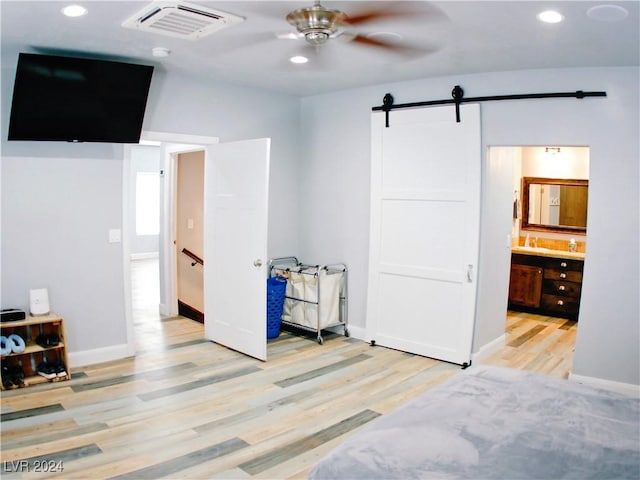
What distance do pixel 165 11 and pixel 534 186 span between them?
5.62 m

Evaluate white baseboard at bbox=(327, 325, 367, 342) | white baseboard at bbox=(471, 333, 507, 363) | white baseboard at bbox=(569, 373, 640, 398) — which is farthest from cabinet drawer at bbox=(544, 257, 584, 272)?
white baseboard at bbox=(327, 325, 367, 342)

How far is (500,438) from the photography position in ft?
6.92

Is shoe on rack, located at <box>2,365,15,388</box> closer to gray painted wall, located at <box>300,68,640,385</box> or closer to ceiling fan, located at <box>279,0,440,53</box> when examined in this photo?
ceiling fan, located at <box>279,0,440,53</box>

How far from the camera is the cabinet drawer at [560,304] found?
6454 millimetres

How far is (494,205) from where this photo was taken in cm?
493

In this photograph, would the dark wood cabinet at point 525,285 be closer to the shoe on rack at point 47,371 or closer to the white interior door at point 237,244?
the white interior door at point 237,244

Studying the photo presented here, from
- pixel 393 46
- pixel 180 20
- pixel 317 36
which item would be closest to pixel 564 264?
pixel 393 46

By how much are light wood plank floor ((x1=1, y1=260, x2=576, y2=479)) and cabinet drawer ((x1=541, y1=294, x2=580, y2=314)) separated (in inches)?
38.8

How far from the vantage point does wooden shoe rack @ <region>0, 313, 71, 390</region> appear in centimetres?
407

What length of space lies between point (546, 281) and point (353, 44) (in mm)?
4369

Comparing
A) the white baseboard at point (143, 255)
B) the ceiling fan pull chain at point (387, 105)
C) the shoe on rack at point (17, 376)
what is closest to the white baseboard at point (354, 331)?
the ceiling fan pull chain at point (387, 105)

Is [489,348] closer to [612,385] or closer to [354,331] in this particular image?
[612,385]
